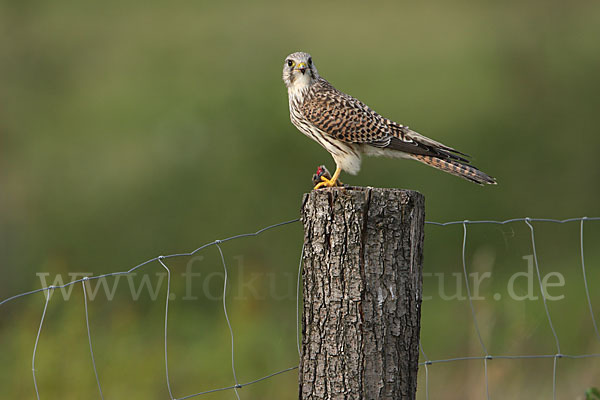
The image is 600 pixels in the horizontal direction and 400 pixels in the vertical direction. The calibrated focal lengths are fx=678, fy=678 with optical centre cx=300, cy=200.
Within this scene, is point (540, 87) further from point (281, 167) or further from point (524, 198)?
point (281, 167)

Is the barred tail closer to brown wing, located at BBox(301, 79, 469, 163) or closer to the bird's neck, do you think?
brown wing, located at BBox(301, 79, 469, 163)

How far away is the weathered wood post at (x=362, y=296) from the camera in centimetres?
249

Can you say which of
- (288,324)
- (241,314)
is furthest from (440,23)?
(241,314)

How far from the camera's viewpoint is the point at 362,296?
2.49 m

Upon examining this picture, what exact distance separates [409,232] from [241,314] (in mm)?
2149

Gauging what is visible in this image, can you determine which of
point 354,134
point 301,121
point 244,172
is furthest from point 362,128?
point 244,172

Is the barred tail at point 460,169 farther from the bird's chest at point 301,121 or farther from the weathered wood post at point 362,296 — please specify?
the weathered wood post at point 362,296

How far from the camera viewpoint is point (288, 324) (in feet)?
21.7

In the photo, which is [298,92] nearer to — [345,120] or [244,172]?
[345,120]

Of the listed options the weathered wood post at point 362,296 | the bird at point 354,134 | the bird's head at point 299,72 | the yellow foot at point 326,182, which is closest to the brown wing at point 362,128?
the bird at point 354,134

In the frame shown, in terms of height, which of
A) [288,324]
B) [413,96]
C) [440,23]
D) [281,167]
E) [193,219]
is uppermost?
[440,23]

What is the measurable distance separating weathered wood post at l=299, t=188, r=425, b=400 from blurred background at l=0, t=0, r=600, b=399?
45.6 inches

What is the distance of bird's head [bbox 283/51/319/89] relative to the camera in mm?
4559

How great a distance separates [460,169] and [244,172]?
6739mm
